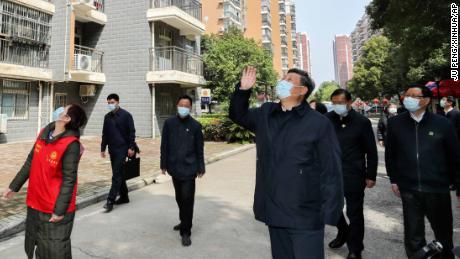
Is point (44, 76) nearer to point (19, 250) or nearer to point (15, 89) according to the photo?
point (15, 89)

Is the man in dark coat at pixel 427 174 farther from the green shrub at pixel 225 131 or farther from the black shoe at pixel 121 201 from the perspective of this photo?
the green shrub at pixel 225 131

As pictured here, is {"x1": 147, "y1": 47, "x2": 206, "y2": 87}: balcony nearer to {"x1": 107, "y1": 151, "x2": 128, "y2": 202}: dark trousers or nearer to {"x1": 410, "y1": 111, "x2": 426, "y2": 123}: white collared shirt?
{"x1": 107, "y1": 151, "x2": 128, "y2": 202}: dark trousers

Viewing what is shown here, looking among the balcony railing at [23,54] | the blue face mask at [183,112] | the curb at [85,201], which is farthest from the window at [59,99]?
the blue face mask at [183,112]

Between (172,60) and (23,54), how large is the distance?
7.24 m

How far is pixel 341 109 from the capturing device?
3.64m

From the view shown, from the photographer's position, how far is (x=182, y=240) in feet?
12.9

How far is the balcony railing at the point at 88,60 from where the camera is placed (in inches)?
626

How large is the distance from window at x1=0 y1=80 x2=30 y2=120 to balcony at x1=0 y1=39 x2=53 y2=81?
0.64 meters

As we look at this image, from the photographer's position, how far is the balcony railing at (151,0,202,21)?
18.3 meters

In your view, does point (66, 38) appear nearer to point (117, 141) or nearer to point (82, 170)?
point (82, 170)

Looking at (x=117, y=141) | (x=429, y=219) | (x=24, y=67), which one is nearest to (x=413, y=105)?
(x=429, y=219)

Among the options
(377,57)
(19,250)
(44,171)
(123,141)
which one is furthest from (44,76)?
(377,57)

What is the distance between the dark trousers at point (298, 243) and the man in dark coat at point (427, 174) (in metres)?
1.41

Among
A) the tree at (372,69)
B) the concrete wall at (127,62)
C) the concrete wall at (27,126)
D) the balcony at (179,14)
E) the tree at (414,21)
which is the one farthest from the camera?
the tree at (372,69)
